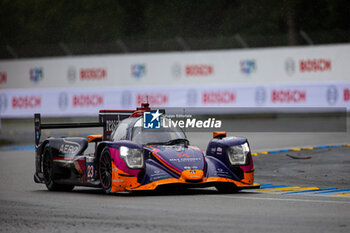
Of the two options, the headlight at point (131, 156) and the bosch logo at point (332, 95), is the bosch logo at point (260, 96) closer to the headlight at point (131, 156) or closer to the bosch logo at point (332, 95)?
the bosch logo at point (332, 95)

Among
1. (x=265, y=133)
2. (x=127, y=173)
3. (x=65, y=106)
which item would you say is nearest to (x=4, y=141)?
(x=65, y=106)

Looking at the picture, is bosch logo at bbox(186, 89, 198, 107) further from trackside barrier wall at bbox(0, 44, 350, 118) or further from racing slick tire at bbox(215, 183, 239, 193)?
racing slick tire at bbox(215, 183, 239, 193)

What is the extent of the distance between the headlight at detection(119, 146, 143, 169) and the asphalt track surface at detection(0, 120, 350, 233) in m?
0.41

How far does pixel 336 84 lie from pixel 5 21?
69.3ft

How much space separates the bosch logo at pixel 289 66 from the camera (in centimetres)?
3144

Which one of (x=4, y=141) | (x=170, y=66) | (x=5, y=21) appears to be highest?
(x=5, y=21)

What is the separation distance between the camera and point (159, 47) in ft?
114

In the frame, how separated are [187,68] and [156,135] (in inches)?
875

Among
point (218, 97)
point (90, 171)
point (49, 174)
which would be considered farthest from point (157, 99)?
point (90, 171)

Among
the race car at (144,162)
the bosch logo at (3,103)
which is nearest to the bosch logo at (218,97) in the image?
the bosch logo at (3,103)

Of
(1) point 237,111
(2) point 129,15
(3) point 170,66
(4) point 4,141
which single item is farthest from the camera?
(2) point 129,15

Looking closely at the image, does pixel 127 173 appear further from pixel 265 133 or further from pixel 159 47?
pixel 159 47

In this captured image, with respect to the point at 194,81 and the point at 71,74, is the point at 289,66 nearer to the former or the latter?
the point at 194,81

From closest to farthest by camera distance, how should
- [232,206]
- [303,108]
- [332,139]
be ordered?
[232,206] → [332,139] → [303,108]
